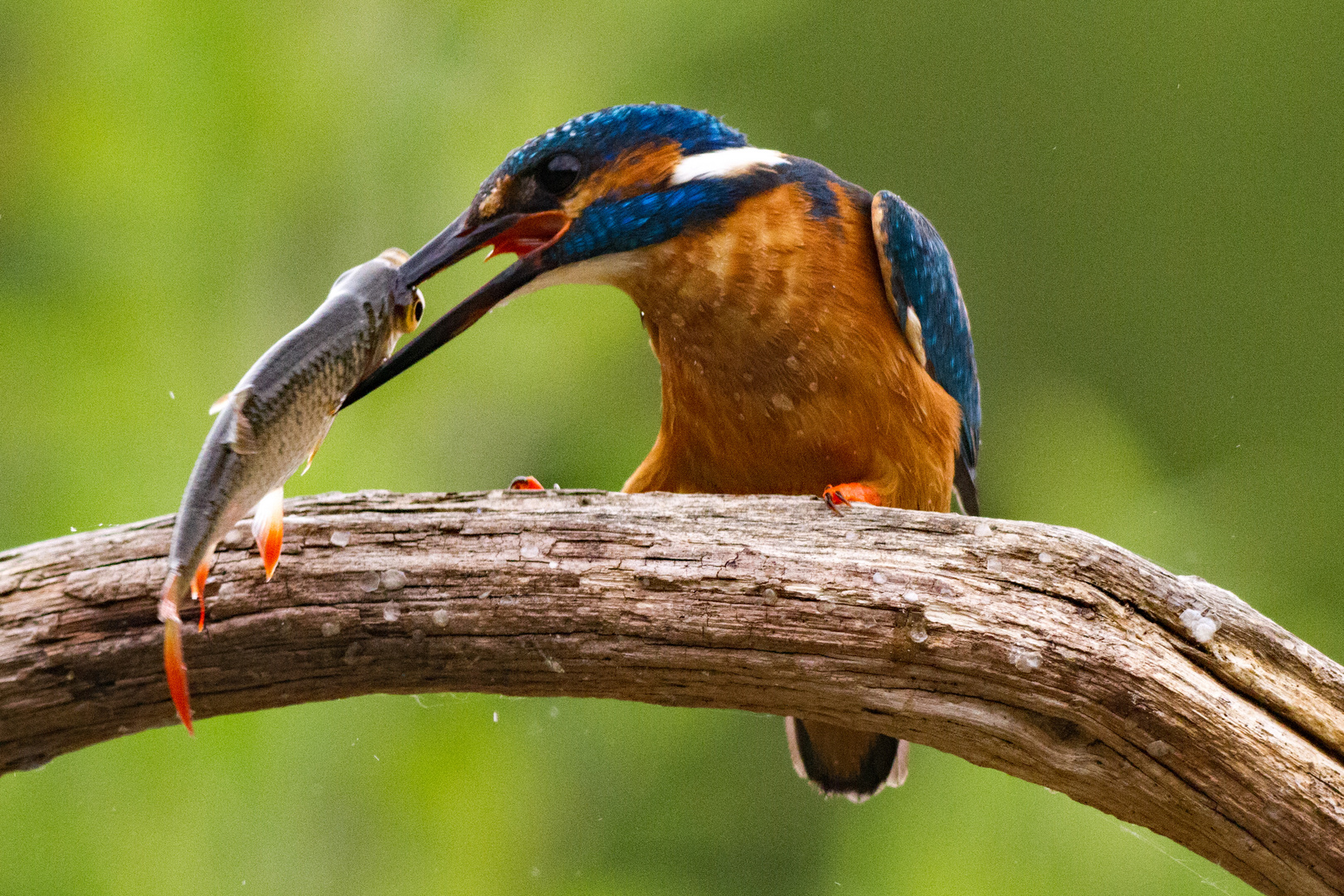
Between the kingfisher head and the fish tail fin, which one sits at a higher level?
the kingfisher head

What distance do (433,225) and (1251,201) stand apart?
2547mm

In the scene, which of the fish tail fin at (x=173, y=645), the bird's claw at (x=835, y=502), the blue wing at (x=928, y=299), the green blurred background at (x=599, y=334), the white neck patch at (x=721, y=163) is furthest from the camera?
the green blurred background at (x=599, y=334)

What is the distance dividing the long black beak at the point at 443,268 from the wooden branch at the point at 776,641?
0.17m

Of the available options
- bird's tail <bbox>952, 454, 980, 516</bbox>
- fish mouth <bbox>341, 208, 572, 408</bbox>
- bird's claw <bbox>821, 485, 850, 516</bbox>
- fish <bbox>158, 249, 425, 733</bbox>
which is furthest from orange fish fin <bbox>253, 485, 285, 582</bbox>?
bird's tail <bbox>952, 454, 980, 516</bbox>

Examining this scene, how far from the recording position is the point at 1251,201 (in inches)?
145

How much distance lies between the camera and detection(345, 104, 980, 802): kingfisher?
161 cm

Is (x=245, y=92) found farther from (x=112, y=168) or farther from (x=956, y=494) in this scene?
(x=956, y=494)

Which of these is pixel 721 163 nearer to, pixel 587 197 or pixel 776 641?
pixel 587 197

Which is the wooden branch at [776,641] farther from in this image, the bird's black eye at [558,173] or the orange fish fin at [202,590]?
the bird's black eye at [558,173]

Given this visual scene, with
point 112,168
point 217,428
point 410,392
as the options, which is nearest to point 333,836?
point 410,392

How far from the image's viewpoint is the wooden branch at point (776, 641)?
1272 mm

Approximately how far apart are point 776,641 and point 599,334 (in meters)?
2.19

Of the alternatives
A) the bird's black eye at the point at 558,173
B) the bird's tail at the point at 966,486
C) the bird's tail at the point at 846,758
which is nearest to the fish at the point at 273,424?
the bird's black eye at the point at 558,173

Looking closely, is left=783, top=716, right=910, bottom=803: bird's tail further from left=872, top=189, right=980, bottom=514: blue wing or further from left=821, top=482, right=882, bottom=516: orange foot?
left=872, top=189, right=980, bottom=514: blue wing
